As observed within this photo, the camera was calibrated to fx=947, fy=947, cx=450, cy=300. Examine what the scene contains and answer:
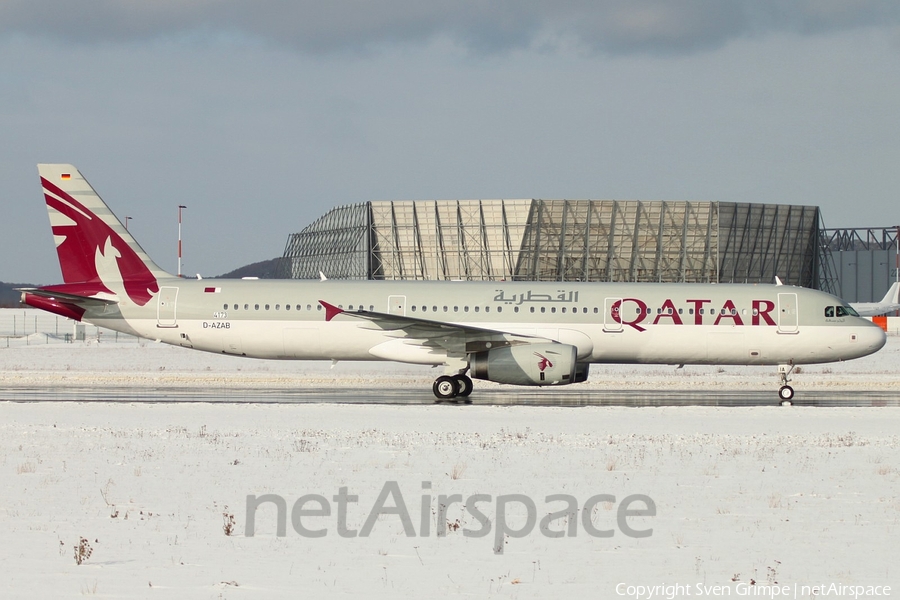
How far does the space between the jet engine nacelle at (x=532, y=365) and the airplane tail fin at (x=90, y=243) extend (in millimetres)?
10186

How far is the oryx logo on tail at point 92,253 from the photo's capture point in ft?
88.8

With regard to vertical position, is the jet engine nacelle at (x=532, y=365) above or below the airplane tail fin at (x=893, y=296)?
below

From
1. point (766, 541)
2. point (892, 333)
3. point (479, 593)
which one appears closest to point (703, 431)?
point (766, 541)

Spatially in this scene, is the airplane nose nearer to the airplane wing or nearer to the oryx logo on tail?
the airplane wing

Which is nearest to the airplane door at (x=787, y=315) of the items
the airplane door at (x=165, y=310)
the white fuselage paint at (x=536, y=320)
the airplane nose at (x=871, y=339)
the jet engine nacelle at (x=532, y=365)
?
the white fuselage paint at (x=536, y=320)

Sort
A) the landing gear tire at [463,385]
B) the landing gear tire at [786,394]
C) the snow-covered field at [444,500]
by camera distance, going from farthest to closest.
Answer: the landing gear tire at [463,385] → the landing gear tire at [786,394] → the snow-covered field at [444,500]

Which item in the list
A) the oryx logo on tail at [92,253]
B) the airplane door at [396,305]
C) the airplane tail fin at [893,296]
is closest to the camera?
the airplane door at [396,305]

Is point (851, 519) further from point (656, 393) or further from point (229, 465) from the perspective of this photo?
point (656, 393)

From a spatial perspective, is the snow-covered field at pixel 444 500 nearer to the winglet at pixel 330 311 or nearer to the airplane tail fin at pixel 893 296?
the winglet at pixel 330 311

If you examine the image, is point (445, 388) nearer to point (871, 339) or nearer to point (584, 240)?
point (871, 339)

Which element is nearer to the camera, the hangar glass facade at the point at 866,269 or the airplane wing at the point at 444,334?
the airplane wing at the point at 444,334

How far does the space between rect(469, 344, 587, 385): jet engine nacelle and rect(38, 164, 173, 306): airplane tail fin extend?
33.4ft

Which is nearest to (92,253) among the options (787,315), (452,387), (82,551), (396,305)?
(396,305)

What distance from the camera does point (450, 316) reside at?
26.4 meters
